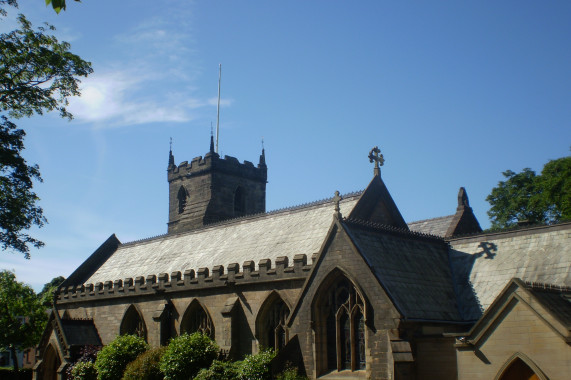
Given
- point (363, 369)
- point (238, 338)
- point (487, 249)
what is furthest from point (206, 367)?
point (487, 249)

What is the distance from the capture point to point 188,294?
100 feet

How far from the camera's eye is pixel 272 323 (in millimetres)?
26969

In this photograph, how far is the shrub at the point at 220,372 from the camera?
23.6 m

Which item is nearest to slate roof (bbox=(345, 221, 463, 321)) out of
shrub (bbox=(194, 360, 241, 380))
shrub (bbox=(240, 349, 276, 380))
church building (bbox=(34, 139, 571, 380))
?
church building (bbox=(34, 139, 571, 380))

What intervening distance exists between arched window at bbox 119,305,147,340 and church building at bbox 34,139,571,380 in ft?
0.25

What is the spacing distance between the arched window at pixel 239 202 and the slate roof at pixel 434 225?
18369 mm

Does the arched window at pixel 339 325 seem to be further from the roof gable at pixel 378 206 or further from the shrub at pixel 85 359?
the shrub at pixel 85 359

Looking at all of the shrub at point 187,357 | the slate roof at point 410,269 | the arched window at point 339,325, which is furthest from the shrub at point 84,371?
the slate roof at point 410,269

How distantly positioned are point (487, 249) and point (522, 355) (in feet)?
25.5

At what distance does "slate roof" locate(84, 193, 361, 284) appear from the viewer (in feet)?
94.9

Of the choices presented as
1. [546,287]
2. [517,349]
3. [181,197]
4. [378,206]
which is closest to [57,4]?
[517,349]

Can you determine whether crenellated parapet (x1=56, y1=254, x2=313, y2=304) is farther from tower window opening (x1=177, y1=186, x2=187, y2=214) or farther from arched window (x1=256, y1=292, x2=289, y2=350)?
tower window opening (x1=177, y1=186, x2=187, y2=214)

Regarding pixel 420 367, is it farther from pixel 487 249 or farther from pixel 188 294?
pixel 188 294

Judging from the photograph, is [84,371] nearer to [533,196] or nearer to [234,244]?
[234,244]
